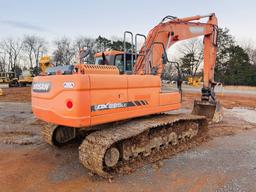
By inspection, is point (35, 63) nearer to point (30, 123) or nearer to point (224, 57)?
point (224, 57)

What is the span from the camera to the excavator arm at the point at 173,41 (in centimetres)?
643

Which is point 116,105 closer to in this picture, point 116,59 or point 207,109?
point 116,59

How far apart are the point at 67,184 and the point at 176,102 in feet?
11.0

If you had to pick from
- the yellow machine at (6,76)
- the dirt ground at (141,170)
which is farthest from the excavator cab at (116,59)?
the yellow machine at (6,76)

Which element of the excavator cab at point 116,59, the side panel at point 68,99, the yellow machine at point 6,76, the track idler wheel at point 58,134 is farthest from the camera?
the yellow machine at point 6,76

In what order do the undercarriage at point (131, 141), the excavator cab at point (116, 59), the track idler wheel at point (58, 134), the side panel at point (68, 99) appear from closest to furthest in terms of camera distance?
the side panel at point (68, 99), the undercarriage at point (131, 141), the excavator cab at point (116, 59), the track idler wheel at point (58, 134)

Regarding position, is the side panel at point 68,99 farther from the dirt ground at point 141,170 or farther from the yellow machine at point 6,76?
the yellow machine at point 6,76

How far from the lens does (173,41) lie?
25.0 feet

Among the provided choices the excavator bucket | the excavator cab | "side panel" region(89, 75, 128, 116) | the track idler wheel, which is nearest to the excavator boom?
the excavator bucket

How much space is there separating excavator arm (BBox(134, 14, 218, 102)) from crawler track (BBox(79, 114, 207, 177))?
135 centimetres

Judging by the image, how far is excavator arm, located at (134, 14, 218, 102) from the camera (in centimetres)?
643

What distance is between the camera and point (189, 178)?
4.83 meters

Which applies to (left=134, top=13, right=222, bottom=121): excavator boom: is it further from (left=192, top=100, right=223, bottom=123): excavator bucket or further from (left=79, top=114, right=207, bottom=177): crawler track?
(left=79, top=114, right=207, bottom=177): crawler track

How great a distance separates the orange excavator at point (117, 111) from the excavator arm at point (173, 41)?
3 centimetres
